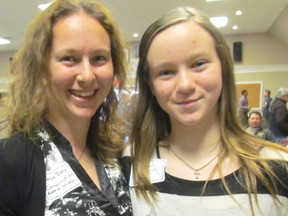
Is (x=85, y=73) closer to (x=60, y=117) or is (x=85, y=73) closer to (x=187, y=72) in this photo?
(x=60, y=117)

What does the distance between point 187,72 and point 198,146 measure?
28cm

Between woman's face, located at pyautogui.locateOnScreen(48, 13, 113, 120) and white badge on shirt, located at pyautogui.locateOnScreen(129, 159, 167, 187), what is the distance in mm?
282

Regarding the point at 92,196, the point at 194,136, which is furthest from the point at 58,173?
the point at 194,136

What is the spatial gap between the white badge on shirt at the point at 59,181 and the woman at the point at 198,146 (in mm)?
231

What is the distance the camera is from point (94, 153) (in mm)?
1271

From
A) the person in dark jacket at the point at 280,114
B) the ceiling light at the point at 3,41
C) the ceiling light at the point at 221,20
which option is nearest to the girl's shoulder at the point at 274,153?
the person in dark jacket at the point at 280,114

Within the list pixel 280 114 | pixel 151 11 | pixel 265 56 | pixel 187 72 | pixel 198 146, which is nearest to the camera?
pixel 187 72

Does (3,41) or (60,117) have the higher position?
(3,41)

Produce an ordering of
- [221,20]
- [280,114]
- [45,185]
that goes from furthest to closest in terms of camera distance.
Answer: [221,20]
[280,114]
[45,185]

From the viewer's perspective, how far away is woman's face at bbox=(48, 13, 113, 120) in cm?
106

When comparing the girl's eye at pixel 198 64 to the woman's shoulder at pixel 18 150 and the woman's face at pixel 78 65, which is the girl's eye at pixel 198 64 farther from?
the woman's shoulder at pixel 18 150

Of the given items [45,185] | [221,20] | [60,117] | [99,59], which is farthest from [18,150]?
[221,20]

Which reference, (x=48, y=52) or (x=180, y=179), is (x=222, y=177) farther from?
(x=48, y=52)

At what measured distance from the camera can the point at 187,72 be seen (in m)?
1.06
